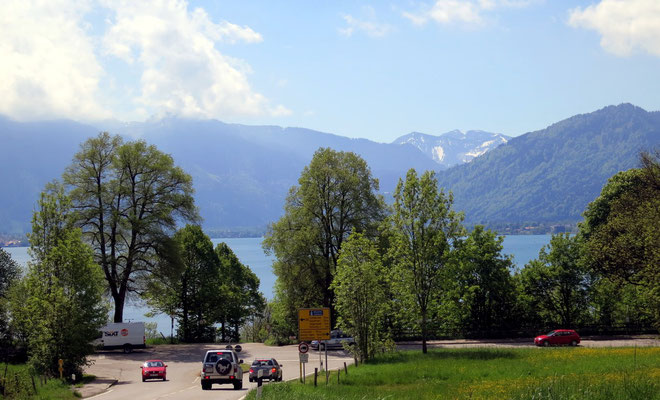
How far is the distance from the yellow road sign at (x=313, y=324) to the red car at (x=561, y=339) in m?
23.9

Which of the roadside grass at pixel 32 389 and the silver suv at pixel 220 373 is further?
the silver suv at pixel 220 373

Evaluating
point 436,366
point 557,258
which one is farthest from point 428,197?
point 557,258

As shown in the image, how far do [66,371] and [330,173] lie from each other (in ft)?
103

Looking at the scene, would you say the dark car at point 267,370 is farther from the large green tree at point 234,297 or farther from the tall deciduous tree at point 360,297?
the large green tree at point 234,297

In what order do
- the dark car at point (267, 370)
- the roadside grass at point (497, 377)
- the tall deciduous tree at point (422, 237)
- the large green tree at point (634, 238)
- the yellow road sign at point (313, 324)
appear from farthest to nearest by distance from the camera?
the tall deciduous tree at point (422, 237)
the large green tree at point (634, 238)
the dark car at point (267, 370)
the yellow road sign at point (313, 324)
the roadside grass at point (497, 377)

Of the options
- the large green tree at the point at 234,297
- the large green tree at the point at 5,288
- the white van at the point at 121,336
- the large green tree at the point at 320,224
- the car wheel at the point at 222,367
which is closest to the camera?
the car wheel at the point at 222,367

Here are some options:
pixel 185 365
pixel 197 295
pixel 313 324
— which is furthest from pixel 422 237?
pixel 197 295

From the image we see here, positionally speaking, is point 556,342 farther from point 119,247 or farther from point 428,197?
point 119,247

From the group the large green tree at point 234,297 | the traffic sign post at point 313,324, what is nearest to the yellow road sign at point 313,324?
the traffic sign post at point 313,324

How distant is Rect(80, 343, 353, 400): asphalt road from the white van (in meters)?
0.75

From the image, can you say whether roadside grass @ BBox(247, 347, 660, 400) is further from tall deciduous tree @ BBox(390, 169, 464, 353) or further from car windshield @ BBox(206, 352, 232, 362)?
car windshield @ BBox(206, 352, 232, 362)

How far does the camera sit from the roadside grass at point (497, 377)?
68.8 ft

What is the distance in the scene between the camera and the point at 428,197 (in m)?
46.1

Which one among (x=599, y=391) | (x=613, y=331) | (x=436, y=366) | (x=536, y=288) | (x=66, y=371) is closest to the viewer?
(x=599, y=391)
